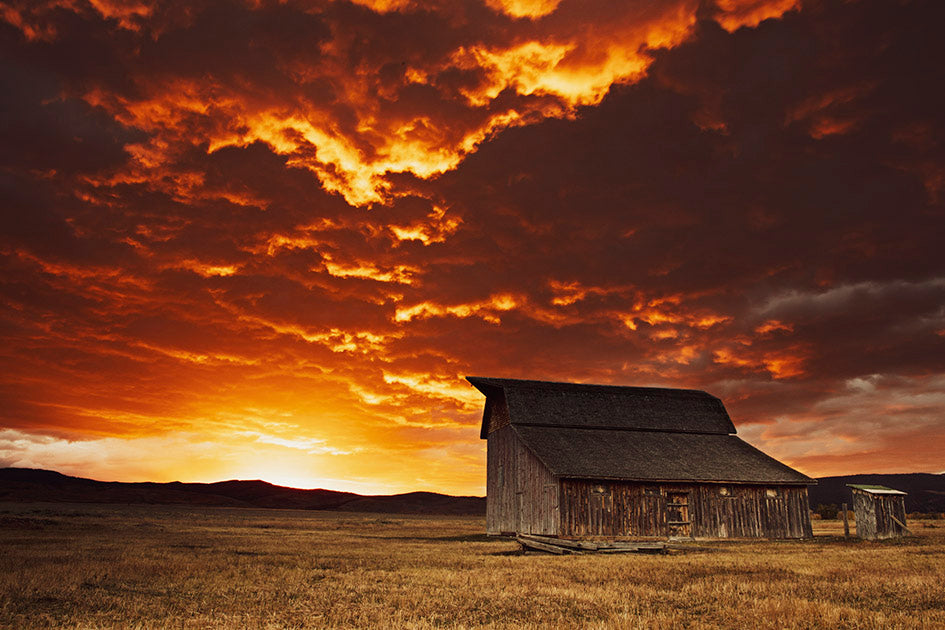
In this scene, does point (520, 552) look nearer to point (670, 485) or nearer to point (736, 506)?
point (670, 485)

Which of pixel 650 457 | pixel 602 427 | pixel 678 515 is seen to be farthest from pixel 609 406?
pixel 678 515

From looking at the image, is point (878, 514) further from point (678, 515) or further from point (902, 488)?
point (902, 488)

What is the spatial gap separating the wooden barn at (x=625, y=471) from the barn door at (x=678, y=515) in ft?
0.17

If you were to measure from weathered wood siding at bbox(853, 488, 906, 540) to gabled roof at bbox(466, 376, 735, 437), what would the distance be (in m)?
9.69

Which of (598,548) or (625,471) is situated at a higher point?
(625,471)

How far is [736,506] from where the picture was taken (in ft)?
113

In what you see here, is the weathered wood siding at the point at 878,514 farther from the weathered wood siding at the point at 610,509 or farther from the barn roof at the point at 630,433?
the weathered wood siding at the point at 610,509

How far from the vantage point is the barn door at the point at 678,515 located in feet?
109

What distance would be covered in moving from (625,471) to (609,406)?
820cm

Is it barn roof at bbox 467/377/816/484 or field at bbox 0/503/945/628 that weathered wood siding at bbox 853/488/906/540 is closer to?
barn roof at bbox 467/377/816/484

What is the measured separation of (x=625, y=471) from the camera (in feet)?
109

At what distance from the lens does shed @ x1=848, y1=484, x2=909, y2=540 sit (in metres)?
32.1

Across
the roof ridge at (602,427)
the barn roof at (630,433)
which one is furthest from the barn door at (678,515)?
the roof ridge at (602,427)

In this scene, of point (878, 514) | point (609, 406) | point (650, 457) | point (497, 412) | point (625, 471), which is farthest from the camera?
point (497, 412)
